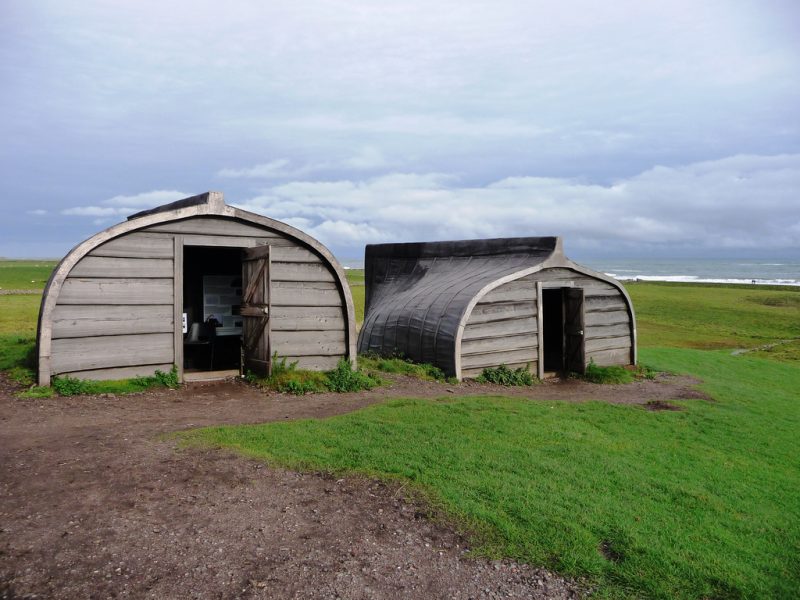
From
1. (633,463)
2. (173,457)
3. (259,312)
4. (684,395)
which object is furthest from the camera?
(684,395)

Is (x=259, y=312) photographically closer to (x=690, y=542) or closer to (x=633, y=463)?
(x=633, y=463)

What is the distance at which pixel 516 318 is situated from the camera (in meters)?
15.6

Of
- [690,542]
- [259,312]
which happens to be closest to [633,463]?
[690,542]

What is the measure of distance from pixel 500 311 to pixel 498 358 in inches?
44.7

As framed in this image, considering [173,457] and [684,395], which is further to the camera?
[684,395]

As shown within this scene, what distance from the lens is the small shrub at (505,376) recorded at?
14.8m

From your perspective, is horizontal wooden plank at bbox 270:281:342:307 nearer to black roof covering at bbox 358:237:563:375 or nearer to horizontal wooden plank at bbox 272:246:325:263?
horizontal wooden plank at bbox 272:246:325:263

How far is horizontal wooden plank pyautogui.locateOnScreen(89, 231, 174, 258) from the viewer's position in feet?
37.6

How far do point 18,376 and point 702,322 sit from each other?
124 ft

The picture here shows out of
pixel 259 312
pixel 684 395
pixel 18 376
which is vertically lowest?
pixel 684 395

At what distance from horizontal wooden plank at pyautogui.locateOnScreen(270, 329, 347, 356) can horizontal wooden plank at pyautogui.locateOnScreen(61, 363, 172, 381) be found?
2.15 meters

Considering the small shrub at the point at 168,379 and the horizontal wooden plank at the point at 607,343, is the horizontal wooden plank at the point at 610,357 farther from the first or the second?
the small shrub at the point at 168,379

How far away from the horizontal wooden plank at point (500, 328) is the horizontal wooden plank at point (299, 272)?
3481mm

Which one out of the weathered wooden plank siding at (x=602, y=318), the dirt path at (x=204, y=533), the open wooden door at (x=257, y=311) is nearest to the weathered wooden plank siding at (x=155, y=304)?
the open wooden door at (x=257, y=311)
